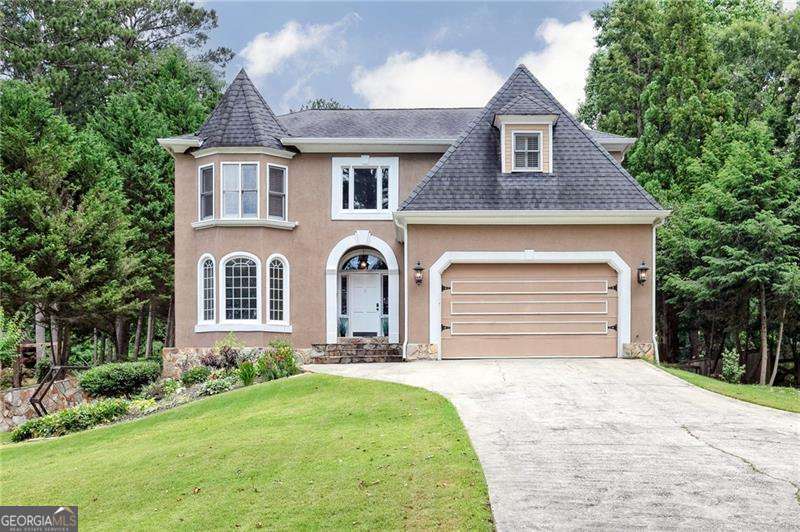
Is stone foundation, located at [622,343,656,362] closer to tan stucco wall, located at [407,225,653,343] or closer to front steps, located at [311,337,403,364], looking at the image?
tan stucco wall, located at [407,225,653,343]

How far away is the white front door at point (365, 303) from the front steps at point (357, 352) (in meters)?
0.59

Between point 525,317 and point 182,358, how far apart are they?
28.3 feet

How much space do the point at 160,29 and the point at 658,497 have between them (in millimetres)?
41820

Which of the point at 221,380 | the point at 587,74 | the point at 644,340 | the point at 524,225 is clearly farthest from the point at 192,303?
the point at 587,74

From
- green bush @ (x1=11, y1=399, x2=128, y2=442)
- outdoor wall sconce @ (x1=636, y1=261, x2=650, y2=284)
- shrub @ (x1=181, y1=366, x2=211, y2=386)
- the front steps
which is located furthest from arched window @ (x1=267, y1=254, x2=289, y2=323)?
outdoor wall sconce @ (x1=636, y1=261, x2=650, y2=284)

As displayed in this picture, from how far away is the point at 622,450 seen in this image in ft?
34.9

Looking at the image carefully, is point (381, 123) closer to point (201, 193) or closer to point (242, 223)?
point (242, 223)

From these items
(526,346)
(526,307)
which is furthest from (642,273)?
(526,346)

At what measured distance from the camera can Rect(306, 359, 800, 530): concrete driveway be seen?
324 inches

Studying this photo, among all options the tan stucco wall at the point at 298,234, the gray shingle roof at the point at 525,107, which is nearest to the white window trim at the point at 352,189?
the tan stucco wall at the point at 298,234

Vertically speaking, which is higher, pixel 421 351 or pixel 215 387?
pixel 421 351

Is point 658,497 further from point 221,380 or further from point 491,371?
point 221,380

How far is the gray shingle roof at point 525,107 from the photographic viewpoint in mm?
20922

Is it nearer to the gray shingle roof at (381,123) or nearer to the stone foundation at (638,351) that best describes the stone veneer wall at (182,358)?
the gray shingle roof at (381,123)
